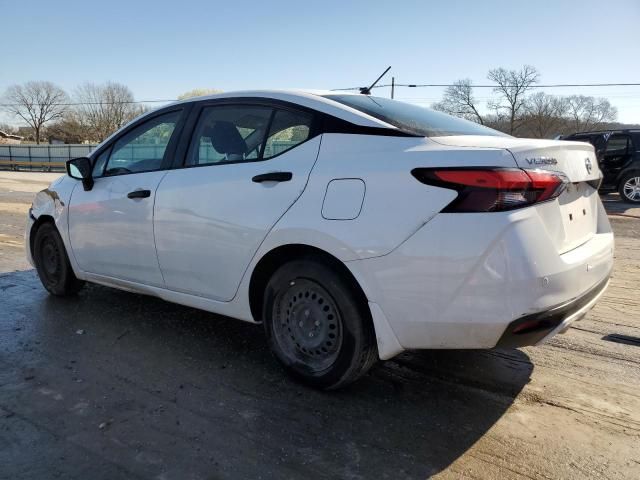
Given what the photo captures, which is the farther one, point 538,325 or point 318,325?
point 318,325

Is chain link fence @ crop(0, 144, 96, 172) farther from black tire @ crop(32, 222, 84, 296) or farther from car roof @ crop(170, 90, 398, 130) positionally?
car roof @ crop(170, 90, 398, 130)

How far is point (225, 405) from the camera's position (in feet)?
9.44

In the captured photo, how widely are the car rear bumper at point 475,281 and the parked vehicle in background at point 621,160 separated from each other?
492 inches

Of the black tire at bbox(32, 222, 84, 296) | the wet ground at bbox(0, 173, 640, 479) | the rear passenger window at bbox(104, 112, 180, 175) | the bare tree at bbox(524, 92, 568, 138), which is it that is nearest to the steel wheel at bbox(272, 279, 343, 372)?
the wet ground at bbox(0, 173, 640, 479)

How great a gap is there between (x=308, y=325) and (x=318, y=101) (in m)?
1.33

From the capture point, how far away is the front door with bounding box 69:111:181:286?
12.3 ft

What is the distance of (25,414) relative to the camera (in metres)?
2.76

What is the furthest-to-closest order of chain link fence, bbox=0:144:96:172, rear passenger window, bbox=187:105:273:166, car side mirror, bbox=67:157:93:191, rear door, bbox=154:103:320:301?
1. chain link fence, bbox=0:144:96:172
2. car side mirror, bbox=67:157:93:191
3. rear passenger window, bbox=187:105:273:166
4. rear door, bbox=154:103:320:301

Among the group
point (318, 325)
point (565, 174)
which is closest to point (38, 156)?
point (318, 325)

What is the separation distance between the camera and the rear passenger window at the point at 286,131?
9.93ft

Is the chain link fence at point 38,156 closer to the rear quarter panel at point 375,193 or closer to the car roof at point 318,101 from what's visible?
the car roof at point 318,101

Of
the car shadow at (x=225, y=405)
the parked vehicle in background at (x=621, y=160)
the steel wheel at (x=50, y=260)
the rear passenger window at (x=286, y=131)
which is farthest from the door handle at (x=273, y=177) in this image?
the parked vehicle in background at (x=621, y=160)

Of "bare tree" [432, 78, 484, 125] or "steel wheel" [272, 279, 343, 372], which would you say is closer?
"steel wheel" [272, 279, 343, 372]

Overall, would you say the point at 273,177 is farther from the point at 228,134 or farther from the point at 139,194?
the point at 139,194
